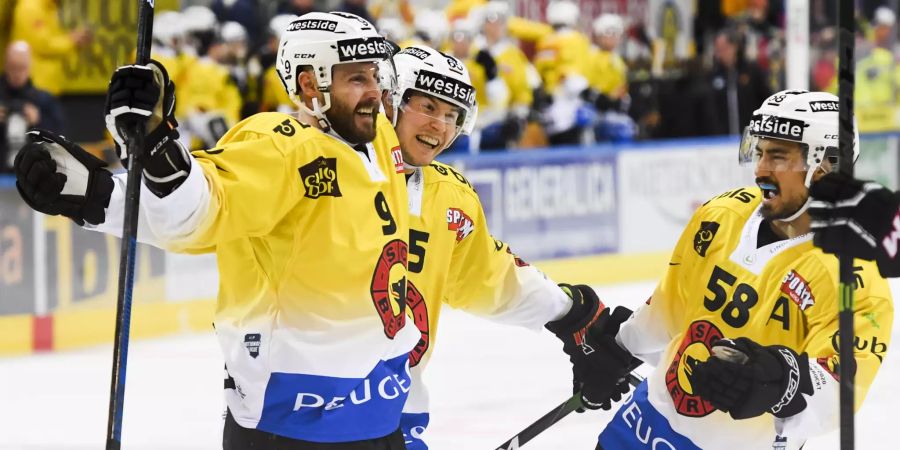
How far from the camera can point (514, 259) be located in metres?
4.33

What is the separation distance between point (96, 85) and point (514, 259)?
6.42 m

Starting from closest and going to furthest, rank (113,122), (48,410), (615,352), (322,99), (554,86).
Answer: (113,122) → (322,99) → (615,352) → (48,410) → (554,86)

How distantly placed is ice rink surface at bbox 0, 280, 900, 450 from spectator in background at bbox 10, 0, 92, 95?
249 cm

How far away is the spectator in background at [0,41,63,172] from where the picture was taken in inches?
341

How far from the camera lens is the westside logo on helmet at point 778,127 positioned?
11.7 feet

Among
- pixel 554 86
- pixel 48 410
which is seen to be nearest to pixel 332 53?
pixel 48 410

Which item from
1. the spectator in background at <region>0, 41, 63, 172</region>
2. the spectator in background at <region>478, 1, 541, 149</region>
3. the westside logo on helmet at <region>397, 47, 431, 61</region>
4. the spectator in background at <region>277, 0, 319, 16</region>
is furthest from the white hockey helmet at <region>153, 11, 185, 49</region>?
the westside logo on helmet at <region>397, 47, 431, 61</region>

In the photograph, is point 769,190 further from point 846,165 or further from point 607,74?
point 607,74

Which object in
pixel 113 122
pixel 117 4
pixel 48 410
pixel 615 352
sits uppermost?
pixel 117 4

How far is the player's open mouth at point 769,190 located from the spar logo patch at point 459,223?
0.90 meters

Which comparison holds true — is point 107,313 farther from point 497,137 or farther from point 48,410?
point 497,137

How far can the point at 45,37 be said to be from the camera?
940 cm

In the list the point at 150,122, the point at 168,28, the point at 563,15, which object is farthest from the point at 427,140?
the point at 563,15

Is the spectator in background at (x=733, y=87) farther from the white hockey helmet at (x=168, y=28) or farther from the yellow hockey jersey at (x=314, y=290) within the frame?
the yellow hockey jersey at (x=314, y=290)
